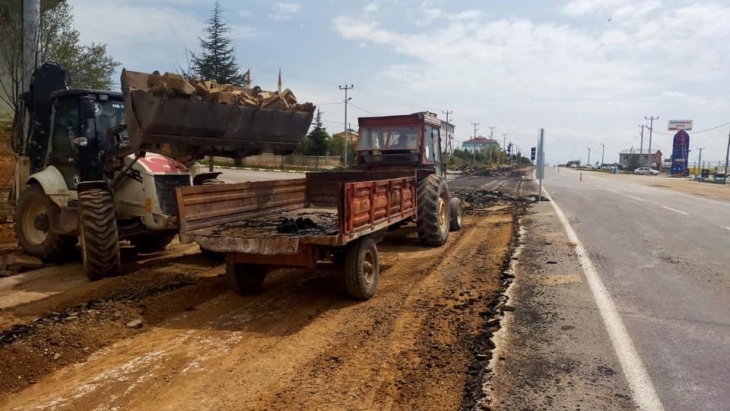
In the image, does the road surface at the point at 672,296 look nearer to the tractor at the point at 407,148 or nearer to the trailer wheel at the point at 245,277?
the tractor at the point at 407,148

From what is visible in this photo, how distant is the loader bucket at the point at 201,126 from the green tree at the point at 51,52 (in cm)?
753

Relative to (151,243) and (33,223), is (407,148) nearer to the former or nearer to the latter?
(151,243)

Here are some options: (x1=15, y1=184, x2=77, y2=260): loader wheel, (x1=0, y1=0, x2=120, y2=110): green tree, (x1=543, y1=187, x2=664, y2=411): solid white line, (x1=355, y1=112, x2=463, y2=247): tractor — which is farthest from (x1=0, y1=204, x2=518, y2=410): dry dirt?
(x1=0, y1=0, x2=120, y2=110): green tree

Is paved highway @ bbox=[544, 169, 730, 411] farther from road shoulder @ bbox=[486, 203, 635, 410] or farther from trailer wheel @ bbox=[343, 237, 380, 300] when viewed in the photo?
trailer wheel @ bbox=[343, 237, 380, 300]

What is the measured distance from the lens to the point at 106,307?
6.06 meters

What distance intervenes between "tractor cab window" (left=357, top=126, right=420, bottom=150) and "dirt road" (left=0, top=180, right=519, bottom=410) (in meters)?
4.51

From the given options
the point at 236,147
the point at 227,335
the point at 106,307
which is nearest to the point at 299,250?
the point at 227,335

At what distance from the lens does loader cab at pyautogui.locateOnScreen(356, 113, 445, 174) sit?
1182cm

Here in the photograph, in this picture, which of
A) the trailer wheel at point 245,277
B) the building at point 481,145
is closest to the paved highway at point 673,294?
the trailer wheel at point 245,277

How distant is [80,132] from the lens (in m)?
8.33

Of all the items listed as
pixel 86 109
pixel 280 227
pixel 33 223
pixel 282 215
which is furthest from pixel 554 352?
pixel 33 223

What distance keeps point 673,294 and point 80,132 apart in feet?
28.1

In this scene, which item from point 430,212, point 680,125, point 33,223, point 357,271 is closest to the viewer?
point 357,271

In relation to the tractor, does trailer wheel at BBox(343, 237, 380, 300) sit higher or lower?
lower
